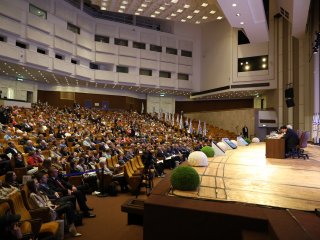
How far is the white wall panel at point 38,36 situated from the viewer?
48.0ft

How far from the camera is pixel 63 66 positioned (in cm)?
1658

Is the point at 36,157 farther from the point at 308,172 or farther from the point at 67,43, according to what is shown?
the point at 67,43

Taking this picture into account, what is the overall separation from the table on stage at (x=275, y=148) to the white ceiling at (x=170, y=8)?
11.2m

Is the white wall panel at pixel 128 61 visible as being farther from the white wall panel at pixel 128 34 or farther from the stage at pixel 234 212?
the stage at pixel 234 212

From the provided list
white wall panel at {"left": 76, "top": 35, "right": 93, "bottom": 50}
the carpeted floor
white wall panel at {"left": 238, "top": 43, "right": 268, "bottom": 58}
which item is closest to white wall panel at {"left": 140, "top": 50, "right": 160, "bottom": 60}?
white wall panel at {"left": 76, "top": 35, "right": 93, "bottom": 50}

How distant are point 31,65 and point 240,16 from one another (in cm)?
1106

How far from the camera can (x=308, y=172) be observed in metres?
4.52

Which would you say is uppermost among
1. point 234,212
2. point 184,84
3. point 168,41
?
point 168,41

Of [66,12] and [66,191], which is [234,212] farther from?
[66,12]

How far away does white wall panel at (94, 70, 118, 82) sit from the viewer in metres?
19.5

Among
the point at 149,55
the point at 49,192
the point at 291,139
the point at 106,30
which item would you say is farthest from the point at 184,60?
the point at 49,192

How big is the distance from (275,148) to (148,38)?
57.3 ft

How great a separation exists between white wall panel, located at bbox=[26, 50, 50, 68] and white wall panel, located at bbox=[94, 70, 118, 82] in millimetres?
4389

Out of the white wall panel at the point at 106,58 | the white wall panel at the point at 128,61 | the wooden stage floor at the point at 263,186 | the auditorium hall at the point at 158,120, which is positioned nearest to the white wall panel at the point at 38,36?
the auditorium hall at the point at 158,120
